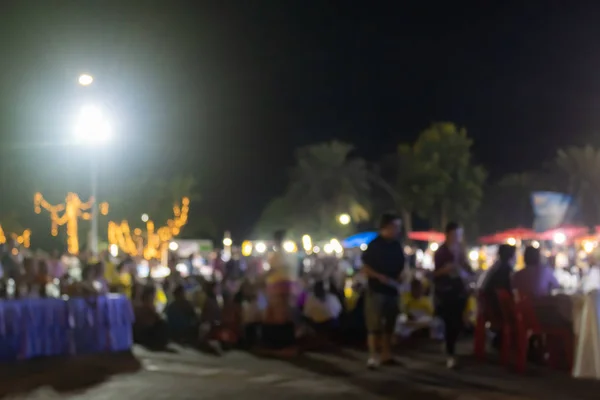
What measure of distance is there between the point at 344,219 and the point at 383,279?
166 ft

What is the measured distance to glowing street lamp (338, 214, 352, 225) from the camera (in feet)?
199

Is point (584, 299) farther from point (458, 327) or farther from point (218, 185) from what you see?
point (218, 185)

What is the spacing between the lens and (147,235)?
6225 cm

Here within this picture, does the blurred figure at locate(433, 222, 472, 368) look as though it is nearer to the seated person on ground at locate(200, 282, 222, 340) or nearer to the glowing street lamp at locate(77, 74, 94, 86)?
the seated person on ground at locate(200, 282, 222, 340)

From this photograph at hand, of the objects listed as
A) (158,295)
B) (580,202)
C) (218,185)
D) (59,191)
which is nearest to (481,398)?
(158,295)

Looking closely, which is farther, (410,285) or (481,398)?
(410,285)

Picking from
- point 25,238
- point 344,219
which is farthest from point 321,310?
point 344,219

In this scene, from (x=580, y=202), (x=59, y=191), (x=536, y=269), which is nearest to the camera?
(x=536, y=269)

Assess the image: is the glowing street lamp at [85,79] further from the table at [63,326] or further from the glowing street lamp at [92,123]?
the table at [63,326]

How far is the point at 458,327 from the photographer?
10.3m

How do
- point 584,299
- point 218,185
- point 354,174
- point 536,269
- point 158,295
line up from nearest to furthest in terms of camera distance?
point 584,299
point 536,269
point 158,295
point 354,174
point 218,185

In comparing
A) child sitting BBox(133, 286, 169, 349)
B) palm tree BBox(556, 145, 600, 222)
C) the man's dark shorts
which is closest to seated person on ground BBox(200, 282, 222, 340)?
child sitting BBox(133, 286, 169, 349)

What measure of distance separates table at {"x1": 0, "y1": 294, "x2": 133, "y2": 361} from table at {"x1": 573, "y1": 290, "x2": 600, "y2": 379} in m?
6.44

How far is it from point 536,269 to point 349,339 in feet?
10.9
